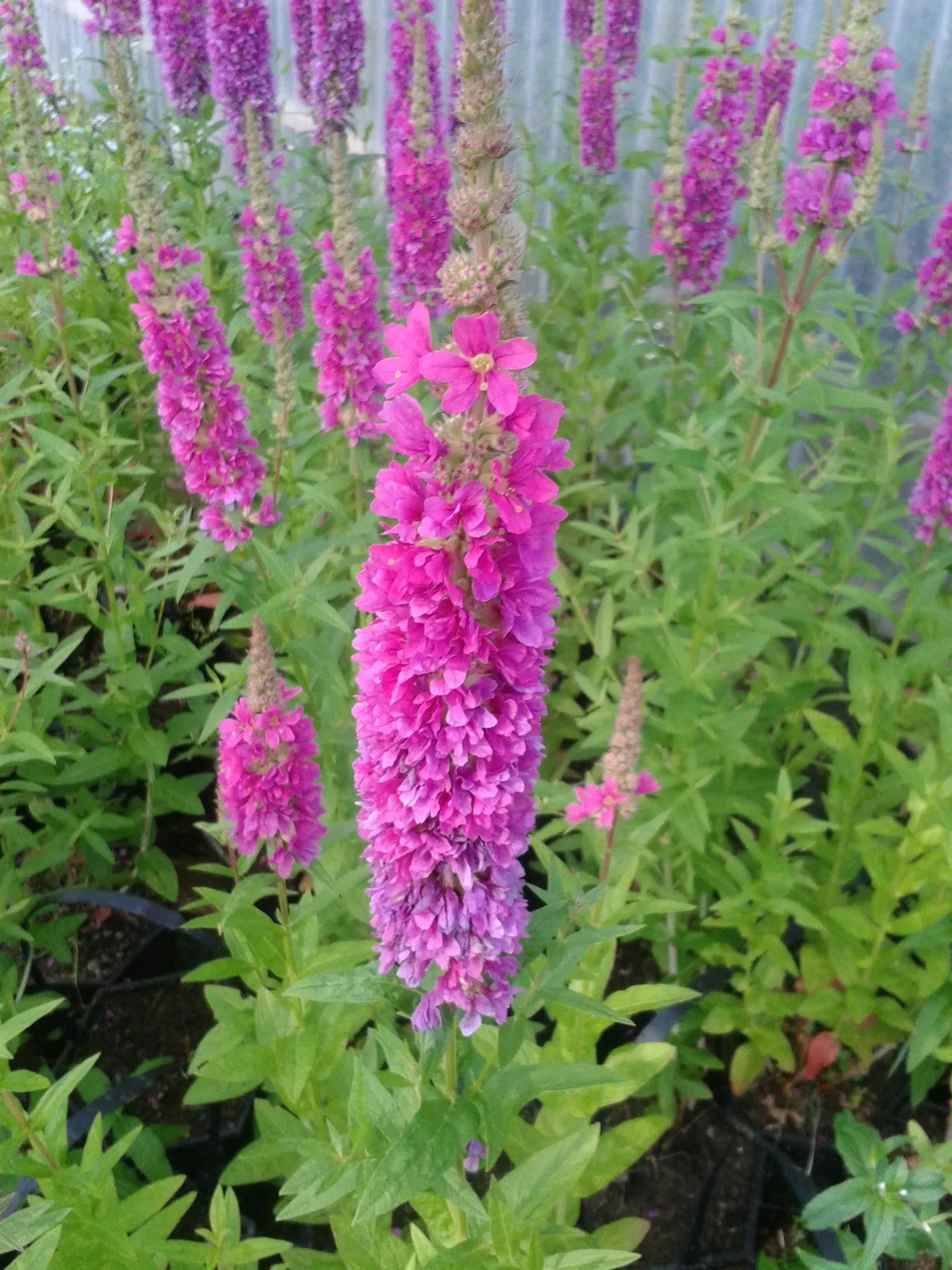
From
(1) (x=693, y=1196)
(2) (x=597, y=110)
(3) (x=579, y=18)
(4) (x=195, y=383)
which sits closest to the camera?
(4) (x=195, y=383)

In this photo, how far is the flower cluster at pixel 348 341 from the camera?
3.14m

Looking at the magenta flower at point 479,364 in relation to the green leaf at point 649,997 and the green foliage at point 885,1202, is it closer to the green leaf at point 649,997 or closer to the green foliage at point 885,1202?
the green leaf at point 649,997

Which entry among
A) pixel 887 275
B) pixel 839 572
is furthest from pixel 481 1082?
pixel 887 275

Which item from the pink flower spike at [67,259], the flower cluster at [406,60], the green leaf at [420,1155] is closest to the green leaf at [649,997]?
the green leaf at [420,1155]

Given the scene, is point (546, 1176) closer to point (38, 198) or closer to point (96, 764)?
point (96, 764)

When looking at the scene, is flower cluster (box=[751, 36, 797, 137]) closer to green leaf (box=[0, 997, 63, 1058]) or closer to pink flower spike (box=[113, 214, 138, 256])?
pink flower spike (box=[113, 214, 138, 256])

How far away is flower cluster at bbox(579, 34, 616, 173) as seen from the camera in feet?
16.8

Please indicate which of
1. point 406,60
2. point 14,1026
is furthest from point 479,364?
point 406,60

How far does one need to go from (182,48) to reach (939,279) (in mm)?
4155

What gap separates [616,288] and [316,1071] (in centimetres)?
385

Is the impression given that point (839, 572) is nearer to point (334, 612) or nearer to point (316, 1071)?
point (334, 612)

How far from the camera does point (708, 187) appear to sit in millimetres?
4133

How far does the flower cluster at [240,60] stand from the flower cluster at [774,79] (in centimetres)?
245

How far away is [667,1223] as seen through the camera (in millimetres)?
3055
